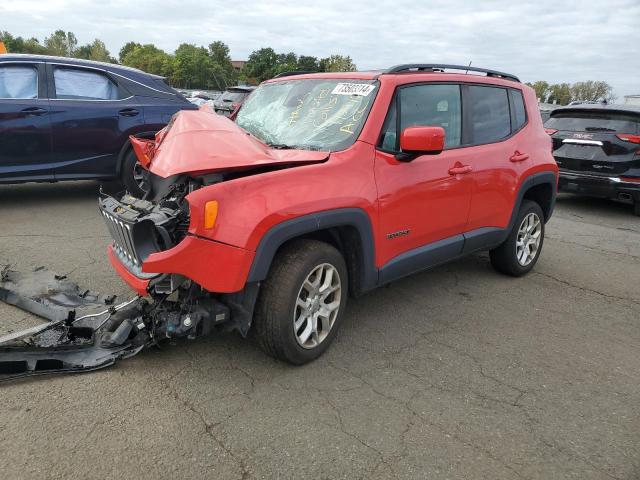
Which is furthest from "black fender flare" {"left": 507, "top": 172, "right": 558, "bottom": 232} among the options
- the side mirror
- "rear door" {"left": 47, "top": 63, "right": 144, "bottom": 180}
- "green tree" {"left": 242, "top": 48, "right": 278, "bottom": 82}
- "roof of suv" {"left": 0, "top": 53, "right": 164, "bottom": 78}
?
"green tree" {"left": 242, "top": 48, "right": 278, "bottom": 82}

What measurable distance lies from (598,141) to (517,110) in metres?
4.56

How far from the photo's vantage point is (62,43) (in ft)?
360

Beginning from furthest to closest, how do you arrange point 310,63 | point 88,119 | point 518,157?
1. point 310,63
2. point 88,119
3. point 518,157

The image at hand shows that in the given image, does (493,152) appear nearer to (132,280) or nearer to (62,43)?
(132,280)

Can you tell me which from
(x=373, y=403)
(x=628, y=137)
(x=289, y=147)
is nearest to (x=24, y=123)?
(x=289, y=147)

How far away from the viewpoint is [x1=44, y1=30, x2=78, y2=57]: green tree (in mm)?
105625

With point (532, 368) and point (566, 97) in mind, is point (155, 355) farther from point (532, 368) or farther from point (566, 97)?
point (566, 97)

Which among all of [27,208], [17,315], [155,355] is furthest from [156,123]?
[155,355]

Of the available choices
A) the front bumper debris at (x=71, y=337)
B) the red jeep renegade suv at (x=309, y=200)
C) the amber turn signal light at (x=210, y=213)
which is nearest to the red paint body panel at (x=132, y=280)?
the red jeep renegade suv at (x=309, y=200)

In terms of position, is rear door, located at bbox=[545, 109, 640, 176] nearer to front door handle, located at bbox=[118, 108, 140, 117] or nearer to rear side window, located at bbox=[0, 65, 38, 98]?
front door handle, located at bbox=[118, 108, 140, 117]

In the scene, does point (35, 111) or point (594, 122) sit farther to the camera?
point (594, 122)

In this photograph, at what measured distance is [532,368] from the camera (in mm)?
3381

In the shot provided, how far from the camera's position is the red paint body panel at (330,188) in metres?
2.71

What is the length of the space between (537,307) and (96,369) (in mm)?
3479
